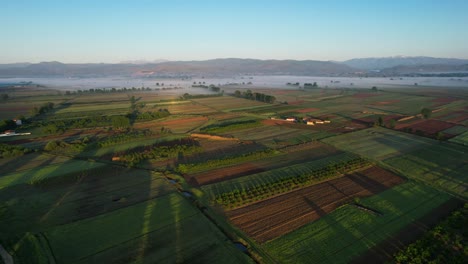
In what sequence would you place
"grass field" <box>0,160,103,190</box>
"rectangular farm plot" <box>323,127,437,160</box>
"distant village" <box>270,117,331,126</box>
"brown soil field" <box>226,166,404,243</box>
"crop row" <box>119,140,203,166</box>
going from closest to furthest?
1. "brown soil field" <box>226,166,404,243</box>
2. "grass field" <box>0,160,103,190</box>
3. "crop row" <box>119,140,203,166</box>
4. "rectangular farm plot" <box>323,127,437,160</box>
5. "distant village" <box>270,117,331,126</box>

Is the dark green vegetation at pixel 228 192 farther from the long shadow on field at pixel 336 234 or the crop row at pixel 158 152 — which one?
the crop row at pixel 158 152

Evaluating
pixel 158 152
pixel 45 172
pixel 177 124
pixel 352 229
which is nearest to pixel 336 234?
pixel 352 229

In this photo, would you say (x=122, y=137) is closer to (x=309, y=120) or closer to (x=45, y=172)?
(x=45, y=172)

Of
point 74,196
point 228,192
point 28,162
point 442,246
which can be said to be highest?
point 28,162

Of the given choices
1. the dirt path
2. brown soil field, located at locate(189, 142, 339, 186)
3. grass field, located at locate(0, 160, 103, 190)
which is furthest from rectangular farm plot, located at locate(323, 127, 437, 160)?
the dirt path

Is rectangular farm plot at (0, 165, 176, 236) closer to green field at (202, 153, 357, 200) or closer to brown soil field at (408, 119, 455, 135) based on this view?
green field at (202, 153, 357, 200)

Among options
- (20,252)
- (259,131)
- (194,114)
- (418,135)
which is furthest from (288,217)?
(194,114)

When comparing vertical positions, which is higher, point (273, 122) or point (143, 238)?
point (273, 122)
